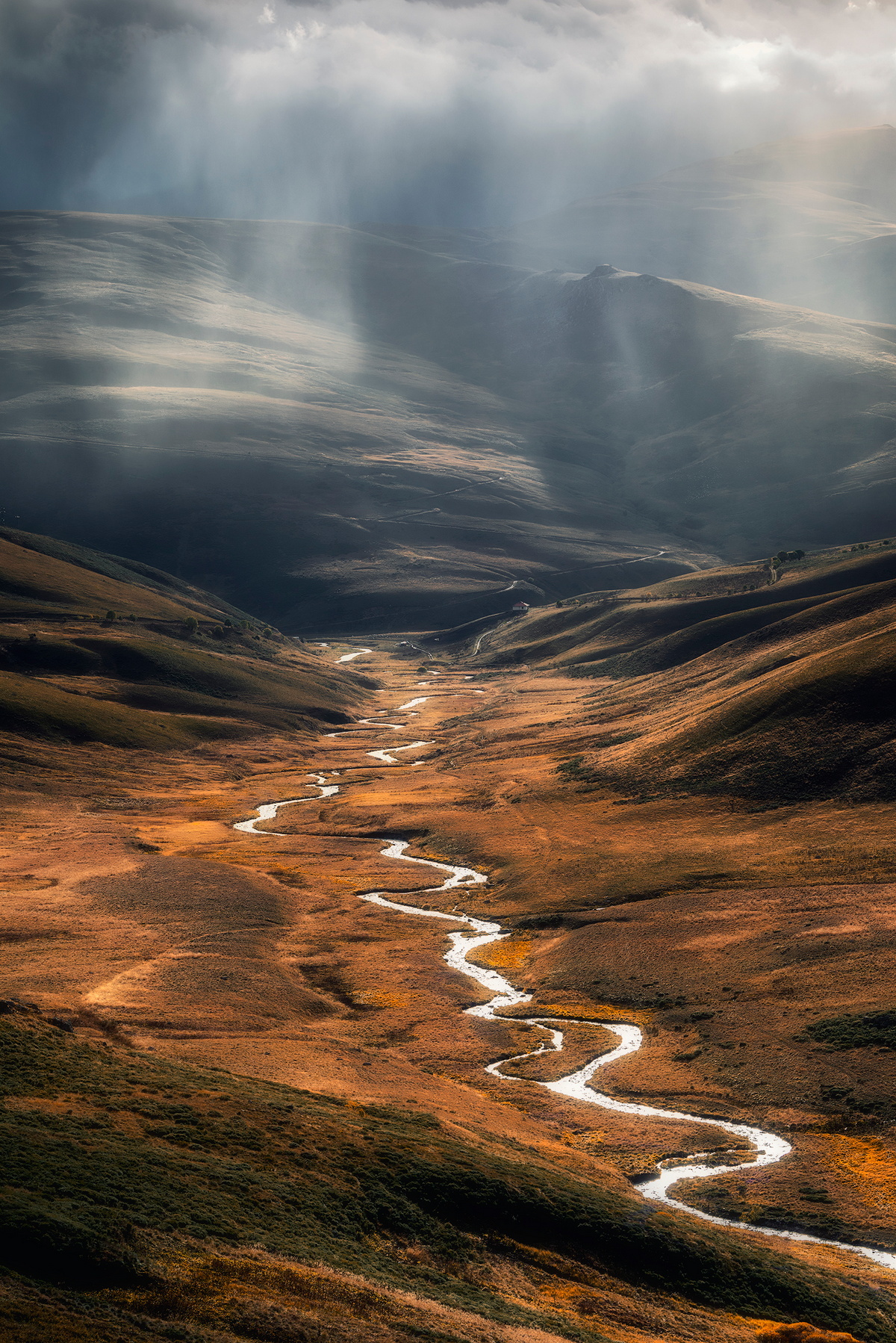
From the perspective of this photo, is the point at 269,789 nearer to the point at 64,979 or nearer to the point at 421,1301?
the point at 64,979

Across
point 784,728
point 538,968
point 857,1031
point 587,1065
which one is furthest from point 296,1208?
point 784,728

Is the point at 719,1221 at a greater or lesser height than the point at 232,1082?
lesser

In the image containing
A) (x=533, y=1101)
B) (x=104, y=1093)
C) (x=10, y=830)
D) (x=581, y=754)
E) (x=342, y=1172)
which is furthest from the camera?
(x=581, y=754)

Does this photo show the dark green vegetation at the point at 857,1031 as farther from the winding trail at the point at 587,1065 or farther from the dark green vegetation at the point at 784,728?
the dark green vegetation at the point at 784,728

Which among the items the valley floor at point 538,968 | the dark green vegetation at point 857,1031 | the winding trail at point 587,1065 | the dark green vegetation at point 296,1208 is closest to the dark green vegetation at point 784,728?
the valley floor at point 538,968

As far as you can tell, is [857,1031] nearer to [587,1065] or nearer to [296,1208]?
[587,1065]

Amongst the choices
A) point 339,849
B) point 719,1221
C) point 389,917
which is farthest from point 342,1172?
point 339,849

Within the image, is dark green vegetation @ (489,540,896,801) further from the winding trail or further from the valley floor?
the winding trail
